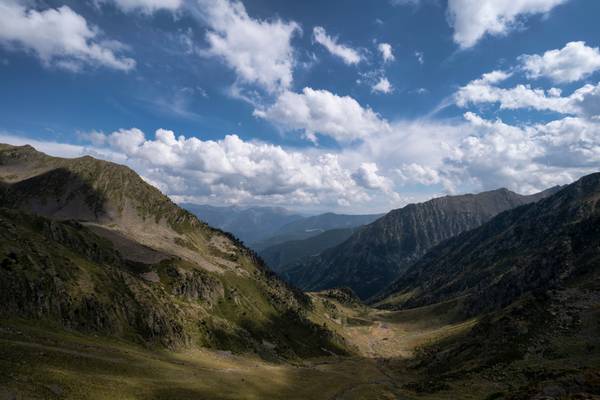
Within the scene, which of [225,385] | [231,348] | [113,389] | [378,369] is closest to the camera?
[113,389]

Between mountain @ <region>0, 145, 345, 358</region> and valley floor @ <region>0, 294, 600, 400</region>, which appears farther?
mountain @ <region>0, 145, 345, 358</region>

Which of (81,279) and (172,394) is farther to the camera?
(81,279)

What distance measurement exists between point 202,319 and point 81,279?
54.6m

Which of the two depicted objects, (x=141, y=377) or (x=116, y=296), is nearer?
(x=141, y=377)

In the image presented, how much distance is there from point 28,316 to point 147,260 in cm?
11751

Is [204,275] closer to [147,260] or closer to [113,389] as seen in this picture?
[147,260]

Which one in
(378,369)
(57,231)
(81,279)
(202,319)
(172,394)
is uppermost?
(57,231)

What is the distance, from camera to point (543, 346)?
82688mm

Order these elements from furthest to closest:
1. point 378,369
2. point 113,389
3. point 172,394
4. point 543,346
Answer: point 378,369 < point 543,346 < point 172,394 < point 113,389

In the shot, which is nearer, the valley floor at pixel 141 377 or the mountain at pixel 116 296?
the valley floor at pixel 141 377

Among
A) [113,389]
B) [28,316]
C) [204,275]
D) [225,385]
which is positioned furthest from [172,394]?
[204,275]

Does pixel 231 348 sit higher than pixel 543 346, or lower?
lower

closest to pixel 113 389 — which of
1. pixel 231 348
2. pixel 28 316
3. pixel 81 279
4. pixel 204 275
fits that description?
pixel 28 316

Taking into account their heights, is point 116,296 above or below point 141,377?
above
